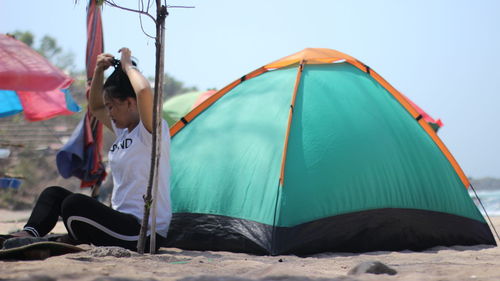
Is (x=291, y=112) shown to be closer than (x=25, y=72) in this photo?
Yes

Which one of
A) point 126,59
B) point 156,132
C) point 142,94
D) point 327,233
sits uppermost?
point 126,59

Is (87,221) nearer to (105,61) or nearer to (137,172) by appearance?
(137,172)

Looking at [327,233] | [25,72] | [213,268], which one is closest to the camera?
[213,268]

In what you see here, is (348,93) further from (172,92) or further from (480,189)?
(172,92)

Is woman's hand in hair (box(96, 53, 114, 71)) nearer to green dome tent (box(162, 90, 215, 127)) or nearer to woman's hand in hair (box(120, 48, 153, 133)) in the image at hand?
woman's hand in hair (box(120, 48, 153, 133))

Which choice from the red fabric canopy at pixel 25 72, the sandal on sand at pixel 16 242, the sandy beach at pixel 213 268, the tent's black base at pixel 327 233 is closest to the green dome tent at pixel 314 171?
the tent's black base at pixel 327 233

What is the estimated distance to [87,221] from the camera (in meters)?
3.46

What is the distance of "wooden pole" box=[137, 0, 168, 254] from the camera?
333 cm

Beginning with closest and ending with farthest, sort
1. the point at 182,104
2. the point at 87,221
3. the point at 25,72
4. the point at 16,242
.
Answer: the point at 16,242, the point at 87,221, the point at 25,72, the point at 182,104

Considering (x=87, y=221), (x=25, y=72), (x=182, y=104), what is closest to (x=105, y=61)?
(x=87, y=221)

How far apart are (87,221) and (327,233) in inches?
60.1

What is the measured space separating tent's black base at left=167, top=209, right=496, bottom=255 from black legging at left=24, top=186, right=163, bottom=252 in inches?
23.9

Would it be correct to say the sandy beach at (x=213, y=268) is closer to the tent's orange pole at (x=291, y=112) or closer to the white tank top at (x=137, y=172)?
the white tank top at (x=137, y=172)

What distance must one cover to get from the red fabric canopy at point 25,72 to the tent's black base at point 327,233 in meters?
3.22
